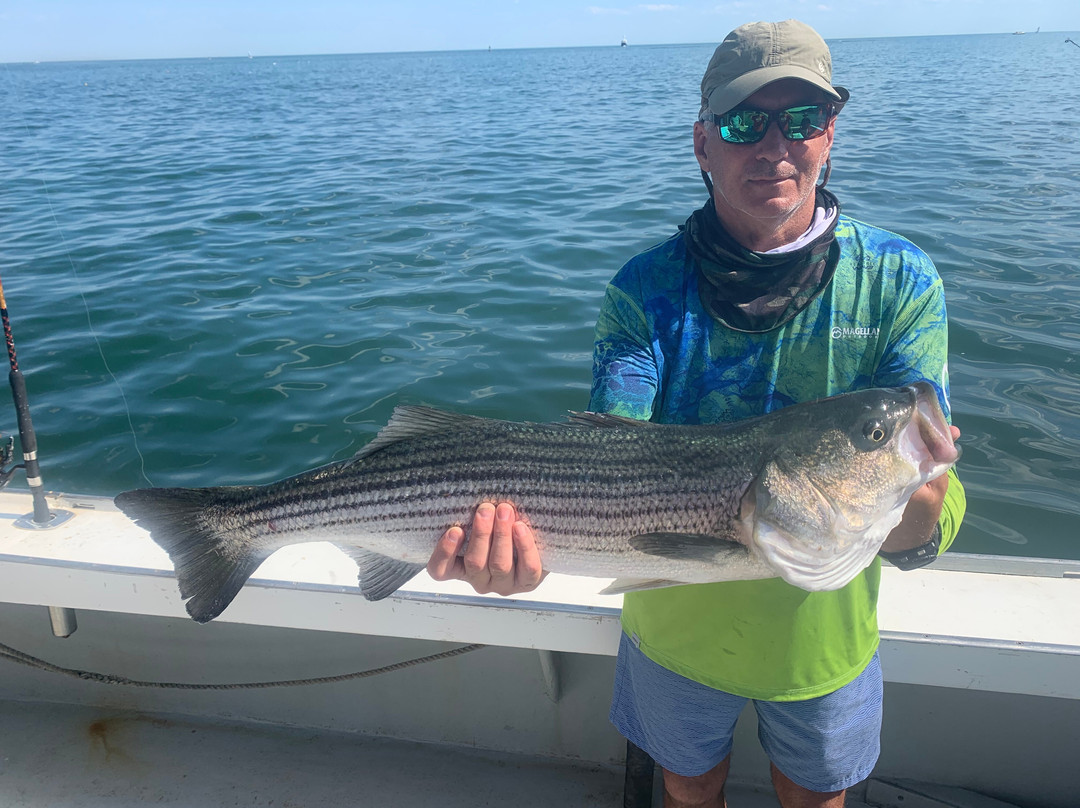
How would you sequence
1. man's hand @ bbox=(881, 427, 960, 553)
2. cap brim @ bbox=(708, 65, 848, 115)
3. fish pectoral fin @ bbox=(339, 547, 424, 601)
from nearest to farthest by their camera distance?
1. man's hand @ bbox=(881, 427, 960, 553)
2. cap brim @ bbox=(708, 65, 848, 115)
3. fish pectoral fin @ bbox=(339, 547, 424, 601)

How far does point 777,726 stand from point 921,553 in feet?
2.68

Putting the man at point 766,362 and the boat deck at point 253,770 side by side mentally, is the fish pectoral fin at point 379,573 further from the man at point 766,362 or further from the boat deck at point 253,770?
the boat deck at point 253,770

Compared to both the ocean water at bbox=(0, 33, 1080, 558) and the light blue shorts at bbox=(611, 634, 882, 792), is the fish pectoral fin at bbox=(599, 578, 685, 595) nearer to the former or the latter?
the light blue shorts at bbox=(611, 634, 882, 792)

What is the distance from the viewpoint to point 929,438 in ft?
7.72

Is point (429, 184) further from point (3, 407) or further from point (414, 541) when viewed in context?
point (414, 541)

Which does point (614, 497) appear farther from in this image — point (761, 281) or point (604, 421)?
point (761, 281)

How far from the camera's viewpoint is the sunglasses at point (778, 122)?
2746mm

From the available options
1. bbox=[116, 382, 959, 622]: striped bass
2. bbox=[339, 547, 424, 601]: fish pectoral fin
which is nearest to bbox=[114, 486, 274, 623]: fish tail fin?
bbox=[116, 382, 959, 622]: striped bass

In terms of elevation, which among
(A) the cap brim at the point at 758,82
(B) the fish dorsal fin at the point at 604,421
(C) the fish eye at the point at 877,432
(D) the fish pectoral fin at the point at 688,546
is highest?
(A) the cap brim at the point at 758,82

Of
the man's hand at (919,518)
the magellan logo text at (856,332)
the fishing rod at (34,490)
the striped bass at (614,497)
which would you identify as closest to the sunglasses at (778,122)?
the magellan logo text at (856,332)

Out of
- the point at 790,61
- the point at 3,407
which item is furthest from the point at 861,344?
the point at 3,407

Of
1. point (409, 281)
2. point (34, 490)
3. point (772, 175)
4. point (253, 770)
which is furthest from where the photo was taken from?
point (409, 281)

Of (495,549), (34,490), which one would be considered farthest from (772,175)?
(34,490)

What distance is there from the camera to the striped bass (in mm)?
2385
